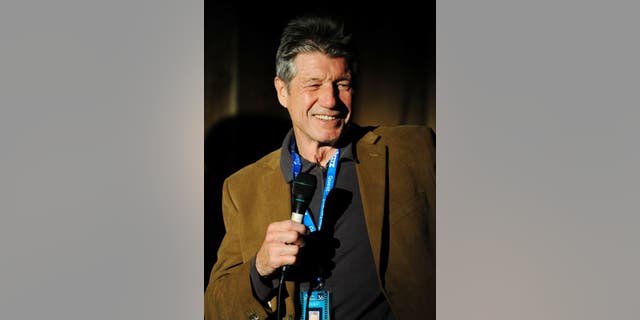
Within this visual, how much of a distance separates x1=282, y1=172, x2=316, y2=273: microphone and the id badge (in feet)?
0.54

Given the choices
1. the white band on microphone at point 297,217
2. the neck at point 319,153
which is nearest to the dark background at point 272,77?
the neck at point 319,153

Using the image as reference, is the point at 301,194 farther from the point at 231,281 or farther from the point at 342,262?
the point at 231,281

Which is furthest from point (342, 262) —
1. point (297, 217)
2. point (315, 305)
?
point (297, 217)

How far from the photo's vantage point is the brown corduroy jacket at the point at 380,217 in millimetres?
3219

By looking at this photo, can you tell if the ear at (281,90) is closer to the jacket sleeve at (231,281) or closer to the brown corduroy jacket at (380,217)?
the brown corduroy jacket at (380,217)

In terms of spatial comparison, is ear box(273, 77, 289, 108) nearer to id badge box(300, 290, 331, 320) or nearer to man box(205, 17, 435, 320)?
man box(205, 17, 435, 320)

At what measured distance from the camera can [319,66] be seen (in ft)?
10.5

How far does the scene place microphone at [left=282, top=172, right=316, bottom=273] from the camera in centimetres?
300

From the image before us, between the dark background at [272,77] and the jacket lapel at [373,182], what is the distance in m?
0.10
